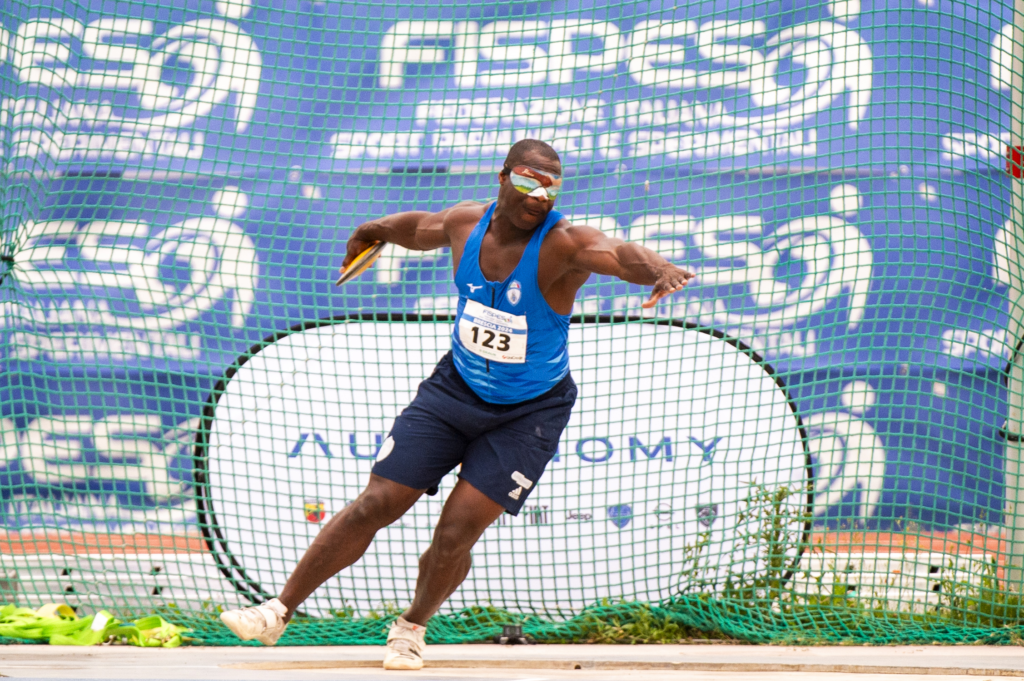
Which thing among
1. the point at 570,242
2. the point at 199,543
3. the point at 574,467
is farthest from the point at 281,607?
the point at 199,543

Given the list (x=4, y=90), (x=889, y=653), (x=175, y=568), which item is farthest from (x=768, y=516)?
(x=4, y=90)

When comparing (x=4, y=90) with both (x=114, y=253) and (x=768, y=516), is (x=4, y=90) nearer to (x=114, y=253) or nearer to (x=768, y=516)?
(x=114, y=253)

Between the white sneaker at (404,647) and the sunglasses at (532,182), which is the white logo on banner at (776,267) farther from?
the white sneaker at (404,647)

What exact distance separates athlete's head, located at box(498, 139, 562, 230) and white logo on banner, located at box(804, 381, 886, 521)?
7.64 ft

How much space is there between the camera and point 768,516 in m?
4.66

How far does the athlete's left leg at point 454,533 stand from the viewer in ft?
10.4

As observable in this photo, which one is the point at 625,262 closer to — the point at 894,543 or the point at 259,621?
the point at 259,621

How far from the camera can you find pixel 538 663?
387 centimetres

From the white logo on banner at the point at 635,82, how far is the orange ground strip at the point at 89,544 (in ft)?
8.10

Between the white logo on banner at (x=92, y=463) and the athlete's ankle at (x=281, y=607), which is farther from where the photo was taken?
the white logo on banner at (x=92, y=463)

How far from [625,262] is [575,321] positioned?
7.58 feet

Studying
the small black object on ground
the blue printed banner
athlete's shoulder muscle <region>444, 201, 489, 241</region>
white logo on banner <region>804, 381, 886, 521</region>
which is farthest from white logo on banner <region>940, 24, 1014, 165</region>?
the small black object on ground

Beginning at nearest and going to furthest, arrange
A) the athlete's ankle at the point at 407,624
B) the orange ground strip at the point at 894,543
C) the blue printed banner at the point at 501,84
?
the athlete's ankle at the point at 407,624
the orange ground strip at the point at 894,543
the blue printed banner at the point at 501,84

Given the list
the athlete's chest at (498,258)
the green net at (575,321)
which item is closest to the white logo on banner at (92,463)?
the green net at (575,321)
